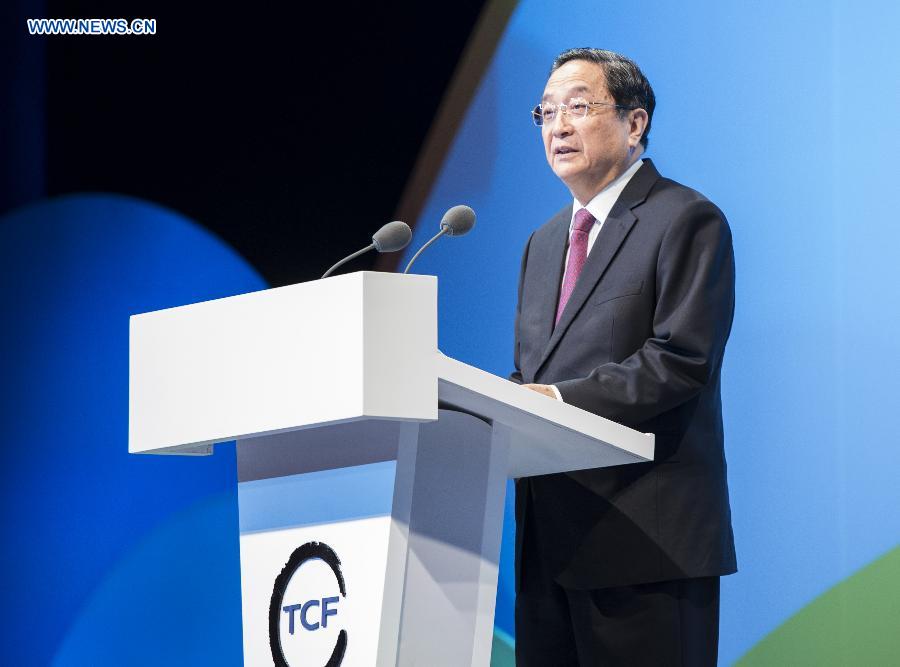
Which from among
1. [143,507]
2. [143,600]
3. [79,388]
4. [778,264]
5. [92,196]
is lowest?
[143,600]

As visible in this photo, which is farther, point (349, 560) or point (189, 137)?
point (189, 137)

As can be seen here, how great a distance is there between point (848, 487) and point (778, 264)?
0.62 meters

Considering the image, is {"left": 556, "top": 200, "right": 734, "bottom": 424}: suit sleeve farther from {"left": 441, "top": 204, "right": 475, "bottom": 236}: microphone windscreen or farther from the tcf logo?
the tcf logo

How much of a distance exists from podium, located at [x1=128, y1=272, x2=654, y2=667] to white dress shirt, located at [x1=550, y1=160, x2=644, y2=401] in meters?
0.71

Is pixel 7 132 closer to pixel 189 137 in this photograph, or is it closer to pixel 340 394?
pixel 189 137

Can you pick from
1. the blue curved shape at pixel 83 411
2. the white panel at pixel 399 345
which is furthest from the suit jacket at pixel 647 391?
the blue curved shape at pixel 83 411

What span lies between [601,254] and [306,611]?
38.6 inches

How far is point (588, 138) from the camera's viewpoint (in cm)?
258

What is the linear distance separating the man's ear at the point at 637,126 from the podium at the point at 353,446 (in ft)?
3.08

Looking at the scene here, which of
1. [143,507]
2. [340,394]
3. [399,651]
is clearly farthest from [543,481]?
[143,507]

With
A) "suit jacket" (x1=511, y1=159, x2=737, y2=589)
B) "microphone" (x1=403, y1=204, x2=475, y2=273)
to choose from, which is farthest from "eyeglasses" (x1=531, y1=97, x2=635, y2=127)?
"microphone" (x1=403, y1=204, x2=475, y2=273)

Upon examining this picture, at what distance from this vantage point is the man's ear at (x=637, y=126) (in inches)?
104

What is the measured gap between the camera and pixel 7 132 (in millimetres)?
3977

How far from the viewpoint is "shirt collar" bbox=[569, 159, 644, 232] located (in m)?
2.52
